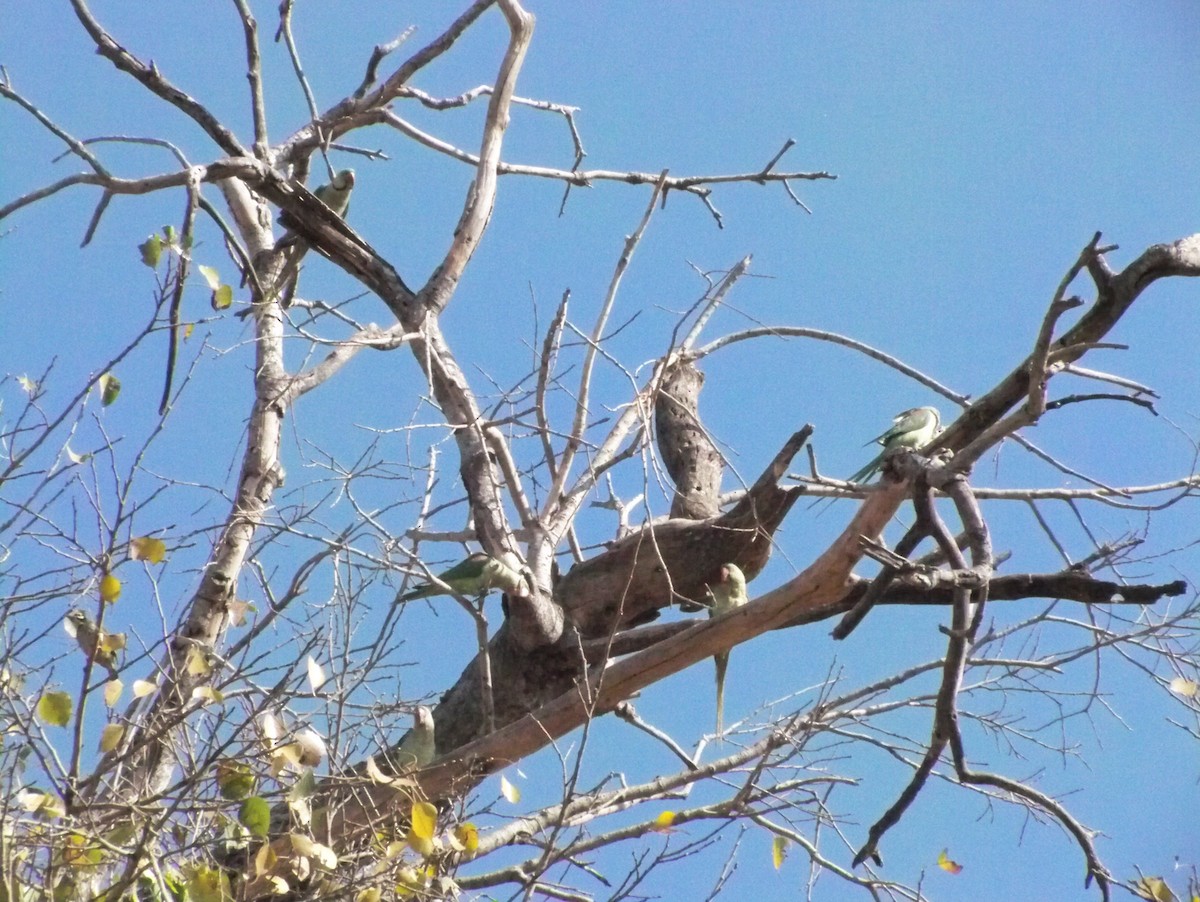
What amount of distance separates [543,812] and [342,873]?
110cm

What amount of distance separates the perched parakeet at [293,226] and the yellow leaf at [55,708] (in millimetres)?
1960

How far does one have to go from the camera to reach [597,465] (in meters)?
4.76

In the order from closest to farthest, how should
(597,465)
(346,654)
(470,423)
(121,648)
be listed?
(121,648), (346,654), (470,423), (597,465)

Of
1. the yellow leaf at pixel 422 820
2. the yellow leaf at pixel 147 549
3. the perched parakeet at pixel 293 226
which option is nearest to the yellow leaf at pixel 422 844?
the yellow leaf at pixel 422 820

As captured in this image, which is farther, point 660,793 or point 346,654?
point 660,793

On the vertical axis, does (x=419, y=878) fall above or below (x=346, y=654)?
below

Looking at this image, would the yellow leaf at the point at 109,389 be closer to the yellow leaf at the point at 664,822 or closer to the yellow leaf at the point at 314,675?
the yellow leaf at the point at 314,675

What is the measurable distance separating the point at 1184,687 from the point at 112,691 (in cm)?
324

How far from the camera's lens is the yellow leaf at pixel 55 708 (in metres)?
2.90

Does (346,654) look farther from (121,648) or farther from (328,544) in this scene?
(121,648)

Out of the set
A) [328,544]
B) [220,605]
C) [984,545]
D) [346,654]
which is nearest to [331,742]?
[346,654]

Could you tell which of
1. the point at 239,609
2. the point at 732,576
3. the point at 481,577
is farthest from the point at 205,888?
the point at 732,576

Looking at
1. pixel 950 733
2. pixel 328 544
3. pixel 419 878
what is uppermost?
pixel 328 544

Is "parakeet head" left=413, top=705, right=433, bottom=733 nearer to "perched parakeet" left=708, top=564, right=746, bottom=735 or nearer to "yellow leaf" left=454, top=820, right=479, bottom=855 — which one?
"yellow leaf" left=454, top=820, right=479, bottom=855
